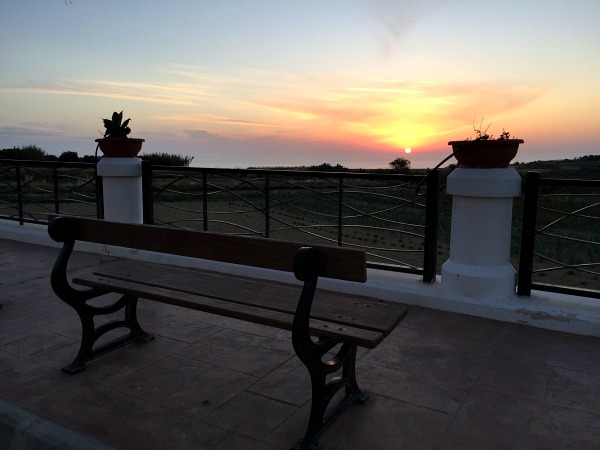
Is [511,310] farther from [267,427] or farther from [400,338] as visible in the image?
[267,427]

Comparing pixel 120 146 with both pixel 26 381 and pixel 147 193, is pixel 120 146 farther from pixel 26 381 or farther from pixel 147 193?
pixel 26 381

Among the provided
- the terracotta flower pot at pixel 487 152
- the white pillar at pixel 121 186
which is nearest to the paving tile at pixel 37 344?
the white pillar at pixel 121 186

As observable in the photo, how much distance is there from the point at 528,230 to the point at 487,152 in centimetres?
72

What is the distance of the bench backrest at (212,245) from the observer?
231cm

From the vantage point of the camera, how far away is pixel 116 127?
6512 mm

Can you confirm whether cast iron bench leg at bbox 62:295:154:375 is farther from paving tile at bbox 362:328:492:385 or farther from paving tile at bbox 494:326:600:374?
paving tile at bbox 494:326:600:374

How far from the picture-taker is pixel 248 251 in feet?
8.34

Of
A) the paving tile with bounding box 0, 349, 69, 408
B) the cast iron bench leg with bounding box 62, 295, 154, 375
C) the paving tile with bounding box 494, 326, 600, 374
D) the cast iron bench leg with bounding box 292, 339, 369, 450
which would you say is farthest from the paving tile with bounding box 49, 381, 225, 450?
the paving tile with bounding box 494, 326, 600, 374

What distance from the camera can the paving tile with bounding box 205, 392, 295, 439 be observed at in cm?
257

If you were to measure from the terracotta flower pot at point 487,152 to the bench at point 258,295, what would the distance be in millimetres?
1771

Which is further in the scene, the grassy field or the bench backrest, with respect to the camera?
the grassy field

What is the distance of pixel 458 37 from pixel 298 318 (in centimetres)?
797

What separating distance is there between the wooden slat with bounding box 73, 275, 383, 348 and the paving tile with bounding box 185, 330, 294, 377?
0.57 m

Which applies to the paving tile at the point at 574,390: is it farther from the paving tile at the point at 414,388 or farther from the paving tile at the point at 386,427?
the paving tile at the point at 386,427
